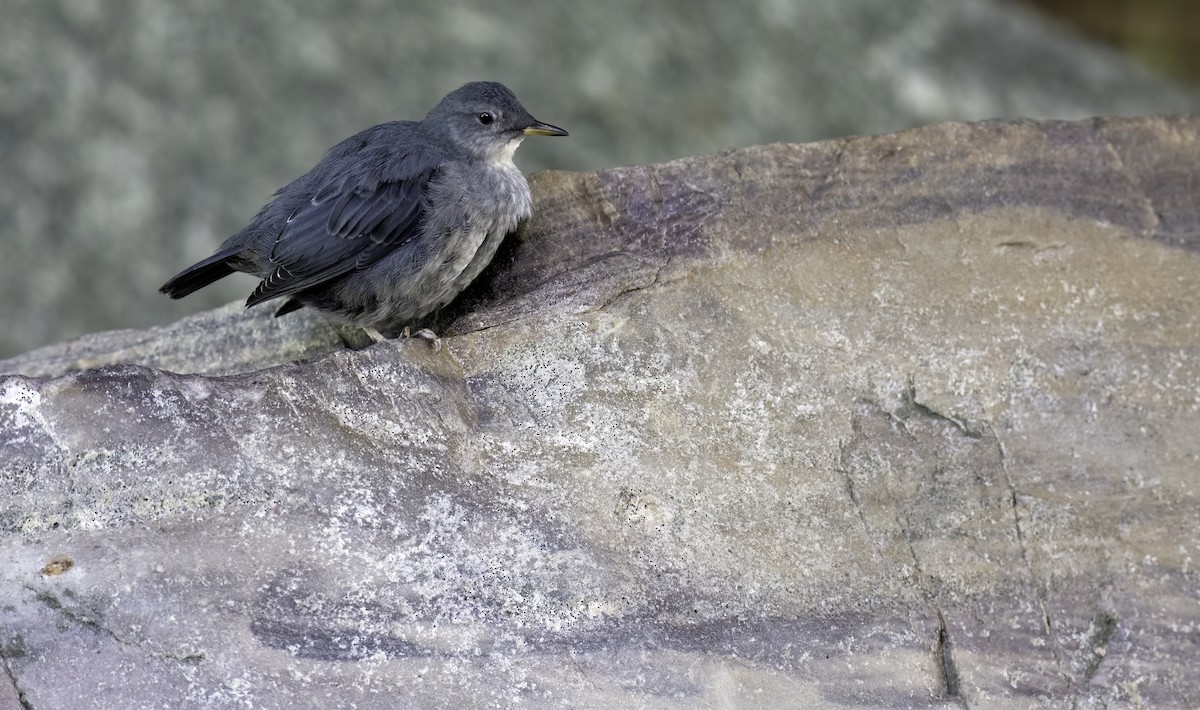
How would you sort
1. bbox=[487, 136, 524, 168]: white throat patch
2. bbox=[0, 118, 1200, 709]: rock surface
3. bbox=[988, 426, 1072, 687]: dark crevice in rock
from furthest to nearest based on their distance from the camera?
bbox=[487, 136, 524, 168]: white throat patch → bbox=[988, 426, 1072, 687]: dark crevice in rock → bbox=[0, 118, 1200, 709]: rock surface

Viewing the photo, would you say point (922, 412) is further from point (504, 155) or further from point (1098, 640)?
point (504, 155)

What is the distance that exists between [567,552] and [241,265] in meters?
1.31

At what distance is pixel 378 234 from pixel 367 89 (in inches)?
101

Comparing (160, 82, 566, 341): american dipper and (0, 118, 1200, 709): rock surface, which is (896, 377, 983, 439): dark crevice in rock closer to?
(0, 118, 1200, 709): rock surface

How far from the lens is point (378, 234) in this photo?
318cm

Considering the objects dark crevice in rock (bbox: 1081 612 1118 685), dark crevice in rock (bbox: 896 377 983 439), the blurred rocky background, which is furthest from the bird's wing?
the blurred rocky background

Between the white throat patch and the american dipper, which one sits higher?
the white throat patch

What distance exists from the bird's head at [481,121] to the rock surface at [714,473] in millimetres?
499

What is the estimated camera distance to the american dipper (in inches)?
124

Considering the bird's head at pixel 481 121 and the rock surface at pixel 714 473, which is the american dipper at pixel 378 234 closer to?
the bird's head at pixel 481 121

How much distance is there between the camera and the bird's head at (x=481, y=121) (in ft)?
11.2

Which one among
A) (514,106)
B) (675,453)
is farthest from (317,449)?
(514,106)

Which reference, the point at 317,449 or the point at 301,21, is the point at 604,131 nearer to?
the point at 301,21

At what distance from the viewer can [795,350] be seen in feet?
9.27
